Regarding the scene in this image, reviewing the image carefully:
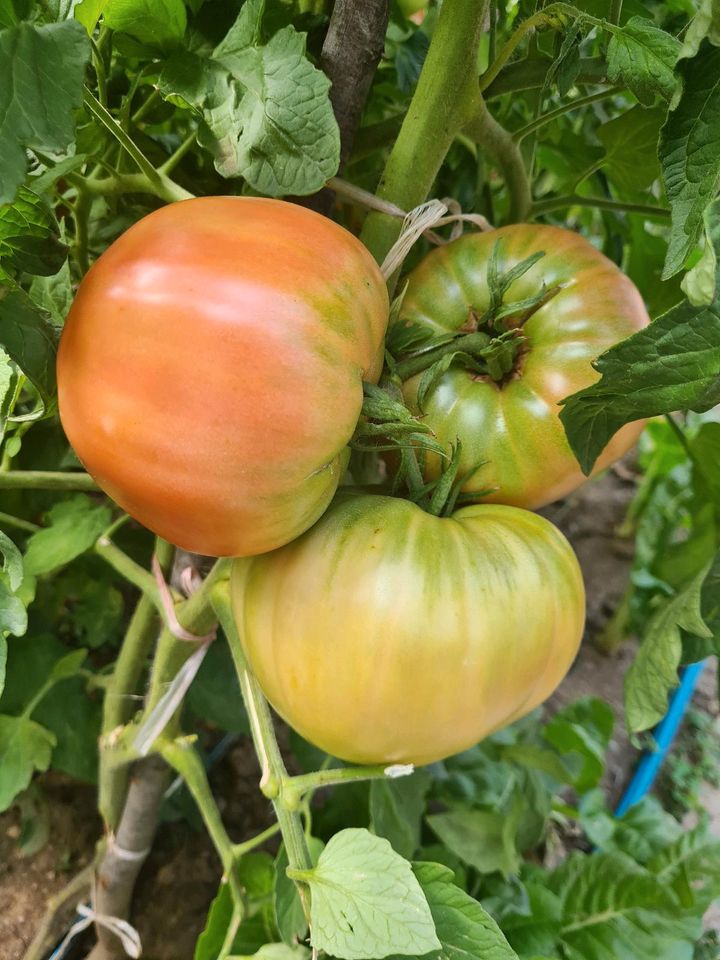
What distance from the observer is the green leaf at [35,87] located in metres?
0.30

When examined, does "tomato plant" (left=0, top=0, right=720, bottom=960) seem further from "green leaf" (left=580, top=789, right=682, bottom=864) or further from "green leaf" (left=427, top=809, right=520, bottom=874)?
"green leaf" (left=580, top=789, right=682, bottom=864)

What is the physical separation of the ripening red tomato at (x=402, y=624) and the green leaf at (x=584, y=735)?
634mm

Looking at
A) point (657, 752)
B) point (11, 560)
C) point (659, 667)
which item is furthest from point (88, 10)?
point (657, 752)

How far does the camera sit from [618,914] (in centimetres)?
83

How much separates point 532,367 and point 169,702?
0.38 m

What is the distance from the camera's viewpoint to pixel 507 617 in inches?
16.2

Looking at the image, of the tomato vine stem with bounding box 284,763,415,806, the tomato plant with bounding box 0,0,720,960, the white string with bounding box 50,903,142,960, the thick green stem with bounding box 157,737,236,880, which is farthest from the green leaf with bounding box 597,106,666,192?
the white string with bounding box 50,903,142,960

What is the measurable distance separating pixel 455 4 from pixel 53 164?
24cm

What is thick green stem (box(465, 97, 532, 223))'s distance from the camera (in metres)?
0.50

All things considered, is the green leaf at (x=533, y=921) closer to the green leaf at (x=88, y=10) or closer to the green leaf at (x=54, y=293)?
the green leaf at (x=54, y=293)

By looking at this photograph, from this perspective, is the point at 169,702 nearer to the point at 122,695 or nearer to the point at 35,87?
the point at 122,695

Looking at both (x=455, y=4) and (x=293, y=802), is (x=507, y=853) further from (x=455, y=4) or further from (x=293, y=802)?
(x=455, y=4)

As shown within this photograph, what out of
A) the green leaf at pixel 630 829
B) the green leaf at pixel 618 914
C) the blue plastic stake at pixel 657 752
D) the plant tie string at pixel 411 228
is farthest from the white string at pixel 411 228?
the blue plastic stake at pixel 657 752

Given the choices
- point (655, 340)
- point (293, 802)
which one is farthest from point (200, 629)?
point (655, 340)
